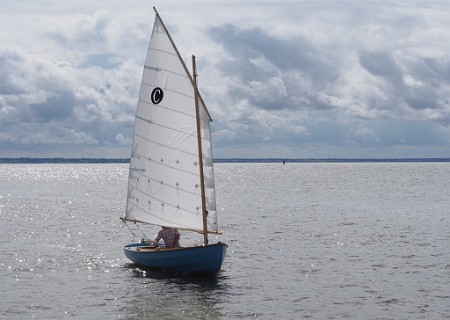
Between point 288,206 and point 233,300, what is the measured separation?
6901 centimetres

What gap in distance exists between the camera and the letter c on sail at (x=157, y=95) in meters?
39.2

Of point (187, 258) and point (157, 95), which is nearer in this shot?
point (187, 258)

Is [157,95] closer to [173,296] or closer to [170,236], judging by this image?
[170,236]

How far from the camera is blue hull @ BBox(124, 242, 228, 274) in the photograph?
38375 millimetres

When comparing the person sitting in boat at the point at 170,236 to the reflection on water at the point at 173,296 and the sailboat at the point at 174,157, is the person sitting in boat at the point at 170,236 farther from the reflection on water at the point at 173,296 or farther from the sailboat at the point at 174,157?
the reflection on water at the point at 173,296

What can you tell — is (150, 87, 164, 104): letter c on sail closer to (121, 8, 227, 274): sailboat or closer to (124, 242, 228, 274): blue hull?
(121, 8, 227, 274): sailboat

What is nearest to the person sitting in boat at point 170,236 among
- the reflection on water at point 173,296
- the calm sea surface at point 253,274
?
the reflection on water at point 173,296

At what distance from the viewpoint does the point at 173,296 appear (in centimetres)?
3559

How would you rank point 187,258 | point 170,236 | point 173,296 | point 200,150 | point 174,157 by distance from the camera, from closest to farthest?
1. point 173,296
2. point 200,150
3. point 187,258
4. point 174,157
5. point 170,236

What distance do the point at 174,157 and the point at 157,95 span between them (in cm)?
368

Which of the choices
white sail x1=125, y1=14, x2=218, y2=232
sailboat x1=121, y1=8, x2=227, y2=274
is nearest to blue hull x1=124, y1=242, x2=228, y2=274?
sailboat x1=121, y1=8, x2=227, y2=274

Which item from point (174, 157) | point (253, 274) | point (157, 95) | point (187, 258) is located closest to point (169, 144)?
point (174, 157)

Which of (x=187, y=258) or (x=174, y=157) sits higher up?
(x=174, y=157)

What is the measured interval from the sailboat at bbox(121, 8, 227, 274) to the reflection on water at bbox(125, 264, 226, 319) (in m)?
0.75
